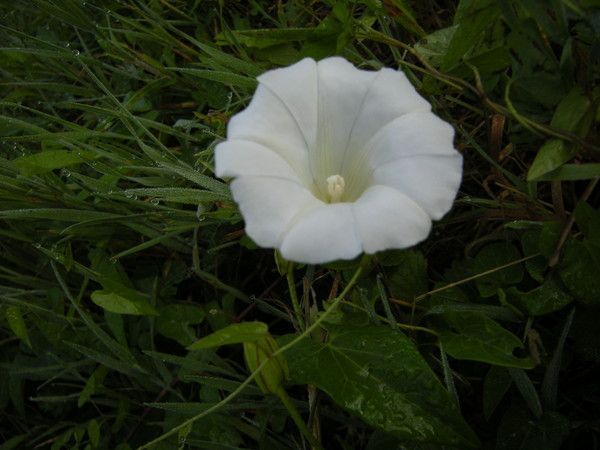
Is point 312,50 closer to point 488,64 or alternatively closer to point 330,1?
point 330,1

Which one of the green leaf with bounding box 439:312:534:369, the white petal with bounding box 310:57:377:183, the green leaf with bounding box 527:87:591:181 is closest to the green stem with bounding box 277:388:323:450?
the green leaf with bounding box 439:312:534:369

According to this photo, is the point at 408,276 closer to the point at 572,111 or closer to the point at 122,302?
the point at 572,111

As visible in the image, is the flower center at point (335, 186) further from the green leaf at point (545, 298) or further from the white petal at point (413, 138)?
the green leaf at point (545, 298)

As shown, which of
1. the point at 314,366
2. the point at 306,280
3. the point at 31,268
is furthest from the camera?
the point at 31,268

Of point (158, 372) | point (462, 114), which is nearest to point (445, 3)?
point (462, 114)

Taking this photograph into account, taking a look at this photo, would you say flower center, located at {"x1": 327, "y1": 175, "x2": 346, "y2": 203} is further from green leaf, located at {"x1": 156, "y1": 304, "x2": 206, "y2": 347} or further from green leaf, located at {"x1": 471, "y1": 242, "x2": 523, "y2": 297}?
green leaf, located at {"x1": 156, "y1": 304, "x2": 206, "y2": 347}

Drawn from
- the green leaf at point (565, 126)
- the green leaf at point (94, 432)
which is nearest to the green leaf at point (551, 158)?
the green leaf at point (565, 126)
